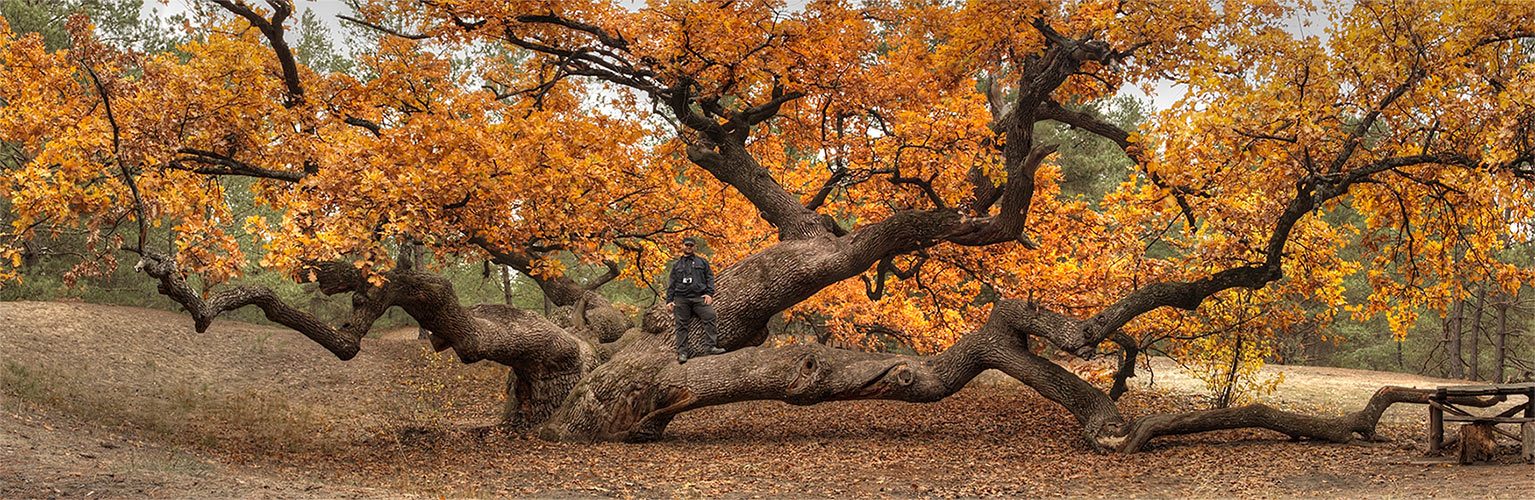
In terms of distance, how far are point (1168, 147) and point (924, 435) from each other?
5.18 meters

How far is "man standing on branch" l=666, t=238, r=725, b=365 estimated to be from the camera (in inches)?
460

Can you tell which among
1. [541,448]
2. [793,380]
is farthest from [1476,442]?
[541,448]

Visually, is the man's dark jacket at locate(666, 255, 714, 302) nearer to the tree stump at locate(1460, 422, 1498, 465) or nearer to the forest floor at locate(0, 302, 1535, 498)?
the forest floor at locate(0, 302, 1535, 498)

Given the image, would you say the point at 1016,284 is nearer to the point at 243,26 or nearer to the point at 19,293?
the point at 243,26

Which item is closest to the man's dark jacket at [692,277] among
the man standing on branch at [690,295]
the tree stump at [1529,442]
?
the man standing on branch at [690,295]

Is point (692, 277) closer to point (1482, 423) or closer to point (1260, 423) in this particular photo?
point (1260, 423)

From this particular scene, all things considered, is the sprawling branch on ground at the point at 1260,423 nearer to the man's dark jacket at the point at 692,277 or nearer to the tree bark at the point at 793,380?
the tree bark at the point at 793,380

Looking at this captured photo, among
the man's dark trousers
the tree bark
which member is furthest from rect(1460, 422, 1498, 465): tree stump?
the man's dark trousers

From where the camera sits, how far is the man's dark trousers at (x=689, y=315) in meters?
12.0

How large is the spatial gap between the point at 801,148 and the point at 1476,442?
10174 millimetres

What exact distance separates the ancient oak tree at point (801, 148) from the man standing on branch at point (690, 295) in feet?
1.39

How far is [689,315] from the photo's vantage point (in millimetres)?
12148

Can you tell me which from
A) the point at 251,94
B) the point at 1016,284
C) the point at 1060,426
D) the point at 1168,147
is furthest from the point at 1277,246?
the point at 251,94

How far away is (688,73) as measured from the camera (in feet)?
40.7
